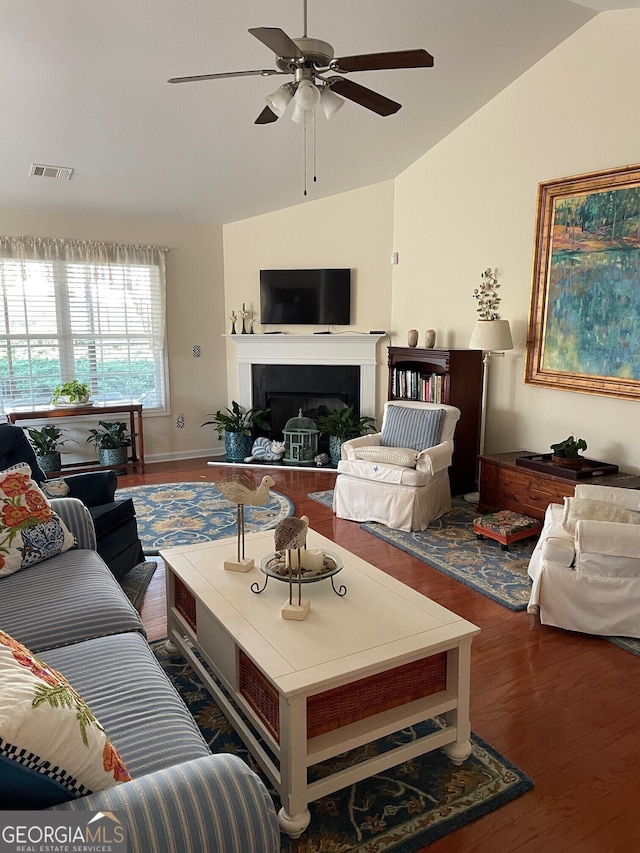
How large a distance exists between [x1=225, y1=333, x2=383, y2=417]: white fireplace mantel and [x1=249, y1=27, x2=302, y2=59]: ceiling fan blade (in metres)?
3.79

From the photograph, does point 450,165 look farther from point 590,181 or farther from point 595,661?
point 595,661

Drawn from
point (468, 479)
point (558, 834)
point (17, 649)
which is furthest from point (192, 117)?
point (558, 834)

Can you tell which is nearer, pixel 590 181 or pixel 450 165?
pixel 590 181

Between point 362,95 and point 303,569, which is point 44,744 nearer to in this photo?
point 303,569

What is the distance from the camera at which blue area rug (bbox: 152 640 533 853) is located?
5.72ft

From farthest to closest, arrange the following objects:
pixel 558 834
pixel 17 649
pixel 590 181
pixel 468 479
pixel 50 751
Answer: pixel 468 479 → pixel 590 181 → pixel 558 834 → pixel 17 649 → pixel 50 751

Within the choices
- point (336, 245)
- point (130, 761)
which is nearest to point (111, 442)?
point (336, 245)

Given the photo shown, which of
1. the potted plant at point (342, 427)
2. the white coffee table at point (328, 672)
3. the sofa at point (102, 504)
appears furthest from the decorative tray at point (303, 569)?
the potted plant at point (342, 427)

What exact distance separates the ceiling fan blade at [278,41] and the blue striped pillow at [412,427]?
2.82m

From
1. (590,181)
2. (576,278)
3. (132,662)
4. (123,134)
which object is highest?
(123,134)

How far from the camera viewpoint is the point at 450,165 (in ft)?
17.4

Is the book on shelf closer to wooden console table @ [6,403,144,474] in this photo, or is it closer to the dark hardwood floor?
the dark hardwood floor

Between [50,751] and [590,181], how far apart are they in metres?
4.51

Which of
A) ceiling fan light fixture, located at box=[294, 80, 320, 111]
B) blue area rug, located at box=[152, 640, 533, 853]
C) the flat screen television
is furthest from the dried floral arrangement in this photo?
blue area rug, located at box=[152, 640, 533, 853]
